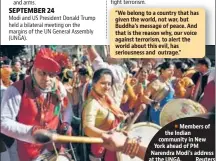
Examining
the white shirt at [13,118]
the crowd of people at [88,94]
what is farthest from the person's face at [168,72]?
the white shirt at [13,118]

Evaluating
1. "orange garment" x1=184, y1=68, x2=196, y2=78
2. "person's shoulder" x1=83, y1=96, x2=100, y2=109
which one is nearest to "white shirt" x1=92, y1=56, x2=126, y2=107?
"person's shoulder" x1=83, y1=96, x2=100, y2=109

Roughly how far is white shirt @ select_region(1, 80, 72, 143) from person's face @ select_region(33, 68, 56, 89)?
13cm

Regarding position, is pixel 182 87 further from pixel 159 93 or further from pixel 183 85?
pixel 159 93

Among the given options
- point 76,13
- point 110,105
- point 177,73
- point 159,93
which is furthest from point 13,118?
point 177,73

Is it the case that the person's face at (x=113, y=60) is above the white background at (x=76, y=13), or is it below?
below

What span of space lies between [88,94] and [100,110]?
108 mm

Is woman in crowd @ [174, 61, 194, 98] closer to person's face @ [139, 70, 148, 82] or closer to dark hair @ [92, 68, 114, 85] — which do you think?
person's face @ [139, 70, 148, 82]

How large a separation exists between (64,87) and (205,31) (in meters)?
0.81

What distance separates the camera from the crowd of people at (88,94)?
372 cm

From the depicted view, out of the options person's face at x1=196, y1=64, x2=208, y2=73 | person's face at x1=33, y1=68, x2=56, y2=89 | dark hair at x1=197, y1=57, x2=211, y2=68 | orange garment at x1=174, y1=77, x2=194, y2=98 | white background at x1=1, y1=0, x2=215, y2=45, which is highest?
white background at x1=1, y1=0, x2=215, y2=45

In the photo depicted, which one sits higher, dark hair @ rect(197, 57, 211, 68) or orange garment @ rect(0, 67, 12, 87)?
dark hair @ rect(197, 57, 211, 68)

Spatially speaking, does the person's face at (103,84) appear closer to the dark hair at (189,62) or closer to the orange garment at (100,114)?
the orange garment at (100,114)

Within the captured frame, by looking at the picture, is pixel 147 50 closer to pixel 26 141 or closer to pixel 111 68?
pixel 111 68

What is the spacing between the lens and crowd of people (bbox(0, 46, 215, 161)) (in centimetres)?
372
